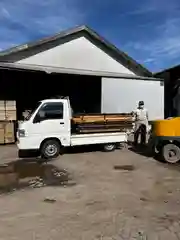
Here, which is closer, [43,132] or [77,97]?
[43,132]

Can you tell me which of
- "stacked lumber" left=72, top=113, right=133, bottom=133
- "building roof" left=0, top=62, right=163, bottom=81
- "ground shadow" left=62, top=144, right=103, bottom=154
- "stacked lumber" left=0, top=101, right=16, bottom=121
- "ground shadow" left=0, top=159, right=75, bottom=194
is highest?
"building roof" left=0, top=62, right=163, bottom=81

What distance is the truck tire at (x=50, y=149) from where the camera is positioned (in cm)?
1139

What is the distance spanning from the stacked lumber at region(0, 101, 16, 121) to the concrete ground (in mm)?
5900

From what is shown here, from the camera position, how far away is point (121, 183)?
801cm

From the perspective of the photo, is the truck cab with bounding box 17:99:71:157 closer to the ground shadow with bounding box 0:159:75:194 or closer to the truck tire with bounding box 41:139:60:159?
the truck tire with bounding box 41:139:60:159

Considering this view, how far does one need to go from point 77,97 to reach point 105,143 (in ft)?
22.7

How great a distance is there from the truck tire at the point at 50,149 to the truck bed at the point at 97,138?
589mm

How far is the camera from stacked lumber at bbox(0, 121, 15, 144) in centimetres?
1452

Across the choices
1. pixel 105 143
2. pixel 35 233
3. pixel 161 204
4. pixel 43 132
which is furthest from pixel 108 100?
pixel 35 233

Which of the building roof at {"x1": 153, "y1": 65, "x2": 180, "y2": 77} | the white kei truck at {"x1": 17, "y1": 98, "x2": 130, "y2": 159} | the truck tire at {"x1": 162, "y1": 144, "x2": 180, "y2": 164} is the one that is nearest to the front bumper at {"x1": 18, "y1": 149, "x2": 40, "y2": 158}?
the white kei truck at {"x1": 17, "y1": 98, "x2": 130, "y2": 159}

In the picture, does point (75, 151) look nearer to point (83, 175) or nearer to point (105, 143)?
point (105, 143)

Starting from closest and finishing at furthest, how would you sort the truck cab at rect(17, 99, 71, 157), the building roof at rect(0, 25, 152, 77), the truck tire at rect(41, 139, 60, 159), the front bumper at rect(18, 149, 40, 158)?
the truck cab at rect(17, 99, 71, 157), the truck tire at rect(41, 139, 60, 159), the front bumper at rect(18, 149, 40, 158), the building roof at rect(0, 25, 152, 77)

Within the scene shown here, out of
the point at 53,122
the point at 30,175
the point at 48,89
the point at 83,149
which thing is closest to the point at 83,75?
the point at 48,89

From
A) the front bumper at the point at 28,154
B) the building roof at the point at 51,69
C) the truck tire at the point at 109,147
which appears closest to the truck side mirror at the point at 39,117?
the front bumper at the point at 28,154
